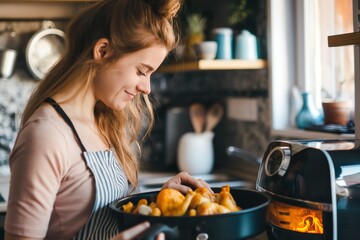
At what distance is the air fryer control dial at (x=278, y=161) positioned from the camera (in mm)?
1279

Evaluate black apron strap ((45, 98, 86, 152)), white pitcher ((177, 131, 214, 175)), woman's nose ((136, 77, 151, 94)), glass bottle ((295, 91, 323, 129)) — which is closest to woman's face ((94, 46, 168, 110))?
woman's nose ((136, 77, 151, 94))

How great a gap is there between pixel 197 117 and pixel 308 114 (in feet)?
2.40

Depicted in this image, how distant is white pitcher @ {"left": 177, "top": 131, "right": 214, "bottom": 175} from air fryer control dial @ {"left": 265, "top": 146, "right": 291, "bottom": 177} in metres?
1.44

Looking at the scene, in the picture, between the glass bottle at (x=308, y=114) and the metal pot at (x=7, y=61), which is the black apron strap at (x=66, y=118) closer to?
the glass bottle at (x=308, y=114)

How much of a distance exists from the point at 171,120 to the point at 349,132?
1153mm

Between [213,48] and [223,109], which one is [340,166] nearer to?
[213,48]

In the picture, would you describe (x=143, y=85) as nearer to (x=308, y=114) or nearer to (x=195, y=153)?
(x=308, y=114)

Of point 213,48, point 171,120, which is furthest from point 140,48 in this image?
point 171,120

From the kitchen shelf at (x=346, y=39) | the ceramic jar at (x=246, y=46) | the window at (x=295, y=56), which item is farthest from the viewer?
the ceramic jar at (x=246, y=46)

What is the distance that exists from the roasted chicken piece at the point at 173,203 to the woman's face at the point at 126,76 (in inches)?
11.3

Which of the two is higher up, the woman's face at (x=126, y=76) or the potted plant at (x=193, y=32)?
the potted plant at (x=193, y=32)

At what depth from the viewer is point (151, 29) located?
1.37 meters

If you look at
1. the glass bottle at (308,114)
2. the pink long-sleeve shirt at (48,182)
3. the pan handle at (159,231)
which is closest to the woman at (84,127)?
the pink long-sleeve shirt at (48,182)

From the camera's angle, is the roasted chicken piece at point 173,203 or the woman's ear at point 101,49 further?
the woman's ear at point 101,49
